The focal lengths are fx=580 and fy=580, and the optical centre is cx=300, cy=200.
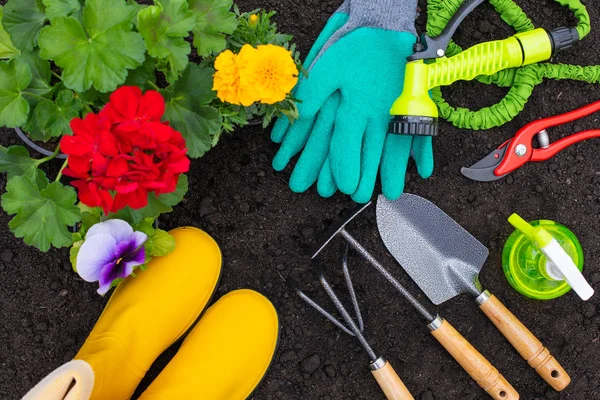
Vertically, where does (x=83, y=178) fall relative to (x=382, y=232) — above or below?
above

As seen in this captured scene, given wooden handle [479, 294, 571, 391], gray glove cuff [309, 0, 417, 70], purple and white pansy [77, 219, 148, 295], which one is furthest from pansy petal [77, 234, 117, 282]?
wooden handle [479, 294, 571, 391]

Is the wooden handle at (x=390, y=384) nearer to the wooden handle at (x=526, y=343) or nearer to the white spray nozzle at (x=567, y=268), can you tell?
the wooden handle at (x=526, y=343)

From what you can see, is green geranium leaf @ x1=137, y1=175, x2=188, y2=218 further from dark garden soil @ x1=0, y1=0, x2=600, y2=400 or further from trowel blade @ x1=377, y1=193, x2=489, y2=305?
trowel blade @ x1=377, y1=193, x2=489, y2=305

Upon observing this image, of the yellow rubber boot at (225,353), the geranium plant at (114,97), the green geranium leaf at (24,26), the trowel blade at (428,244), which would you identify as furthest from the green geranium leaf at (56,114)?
the trowel blade at (428,244)

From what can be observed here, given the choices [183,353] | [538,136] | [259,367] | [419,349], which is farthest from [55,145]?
[538,136]

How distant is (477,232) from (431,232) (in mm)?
125

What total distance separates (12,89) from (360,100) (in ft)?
2.26

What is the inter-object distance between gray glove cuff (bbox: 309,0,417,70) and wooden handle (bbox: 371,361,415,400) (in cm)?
71

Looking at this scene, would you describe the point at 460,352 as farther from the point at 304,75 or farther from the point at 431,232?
the point at 304,75

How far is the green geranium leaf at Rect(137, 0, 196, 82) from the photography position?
943 millimetres

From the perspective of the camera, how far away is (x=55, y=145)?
1.27m

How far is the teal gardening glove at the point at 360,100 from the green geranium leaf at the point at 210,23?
29cm

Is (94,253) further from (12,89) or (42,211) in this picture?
(12,89)

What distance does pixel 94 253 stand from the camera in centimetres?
107
